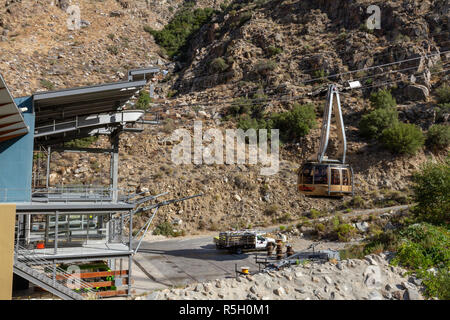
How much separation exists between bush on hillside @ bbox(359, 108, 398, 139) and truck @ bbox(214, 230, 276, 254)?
26301 mm

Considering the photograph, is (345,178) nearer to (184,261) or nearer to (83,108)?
(184,261)

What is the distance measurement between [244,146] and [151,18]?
165 ft

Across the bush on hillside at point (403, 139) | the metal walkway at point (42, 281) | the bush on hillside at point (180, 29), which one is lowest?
the metal walkway at point (42, 281)

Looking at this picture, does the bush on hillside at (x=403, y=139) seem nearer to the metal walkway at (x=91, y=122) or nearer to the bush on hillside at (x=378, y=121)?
the bush on hillside at (x=378, y=121)

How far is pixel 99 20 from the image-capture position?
73.0 metres

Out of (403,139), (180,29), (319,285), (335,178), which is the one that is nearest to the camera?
(319,285)

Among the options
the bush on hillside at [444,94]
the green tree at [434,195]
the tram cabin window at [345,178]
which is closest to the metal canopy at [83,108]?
the tram cabin window at [345,178]

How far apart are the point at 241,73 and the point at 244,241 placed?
3966 centimetres

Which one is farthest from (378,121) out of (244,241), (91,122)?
(91,122)

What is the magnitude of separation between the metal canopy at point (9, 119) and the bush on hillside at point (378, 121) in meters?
43.2

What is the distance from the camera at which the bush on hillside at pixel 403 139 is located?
1761 inches

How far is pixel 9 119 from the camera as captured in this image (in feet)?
53.3

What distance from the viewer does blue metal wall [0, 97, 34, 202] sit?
1702 cm

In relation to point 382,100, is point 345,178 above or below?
below
